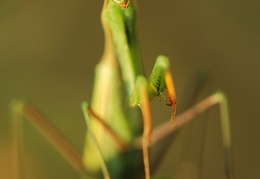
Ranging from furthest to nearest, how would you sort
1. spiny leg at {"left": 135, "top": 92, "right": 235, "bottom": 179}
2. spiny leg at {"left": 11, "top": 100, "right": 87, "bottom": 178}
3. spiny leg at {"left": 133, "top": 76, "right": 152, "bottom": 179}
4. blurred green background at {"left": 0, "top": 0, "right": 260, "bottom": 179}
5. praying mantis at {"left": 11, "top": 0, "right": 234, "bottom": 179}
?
blurred green background at {"left": 0, "top": 0, "right": 260, "bottom": 179}, spiny leg at {"left": 11, "top": 100, "right": 87, "bottom": 178}, spiny leg at {"left": 135, "top": 92, "right": 235, "bottom": 179}, praying mantis at {"left": 11, "top": 0, "right": 234, "bottom": 179}, spiny leg at {"left": 133, "top": 76, "right": 152, "bottom": 179}

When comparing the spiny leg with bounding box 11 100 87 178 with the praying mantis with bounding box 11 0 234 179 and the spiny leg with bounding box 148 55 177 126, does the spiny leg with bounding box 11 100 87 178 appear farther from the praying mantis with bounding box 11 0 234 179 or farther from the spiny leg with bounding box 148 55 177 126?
the spiny leg with bounding box 148 55 177 126

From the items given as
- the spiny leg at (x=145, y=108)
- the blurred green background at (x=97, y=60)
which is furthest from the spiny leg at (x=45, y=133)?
the spiny leg at (x=145, y=108)

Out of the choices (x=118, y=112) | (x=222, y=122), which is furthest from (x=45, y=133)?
(x=222, y=122)

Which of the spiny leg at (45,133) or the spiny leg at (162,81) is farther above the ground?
the spiny leg at (45,133)

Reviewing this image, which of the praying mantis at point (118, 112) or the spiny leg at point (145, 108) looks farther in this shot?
the praying mantis at point (118, 112)

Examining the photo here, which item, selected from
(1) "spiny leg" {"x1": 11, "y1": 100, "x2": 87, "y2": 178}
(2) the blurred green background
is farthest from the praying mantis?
(2) the blurred green background

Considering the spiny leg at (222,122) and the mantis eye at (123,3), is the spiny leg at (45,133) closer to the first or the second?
the spiny leg at (222,122)

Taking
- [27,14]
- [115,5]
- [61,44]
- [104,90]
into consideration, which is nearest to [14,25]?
[27,14]
